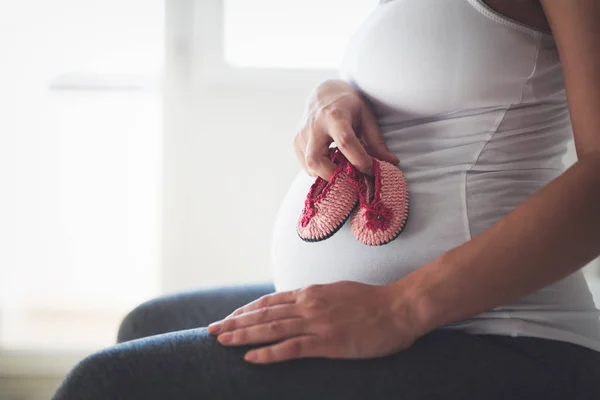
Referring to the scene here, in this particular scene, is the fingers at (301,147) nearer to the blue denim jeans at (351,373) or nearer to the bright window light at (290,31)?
the blue denim jeans at (351,373)

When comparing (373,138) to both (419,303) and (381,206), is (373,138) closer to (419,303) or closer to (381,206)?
(381,206)

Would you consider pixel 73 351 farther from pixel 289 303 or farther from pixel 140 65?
pixel 289 303

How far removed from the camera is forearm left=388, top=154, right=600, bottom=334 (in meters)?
0.55

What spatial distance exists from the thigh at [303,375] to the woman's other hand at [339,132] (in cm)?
23

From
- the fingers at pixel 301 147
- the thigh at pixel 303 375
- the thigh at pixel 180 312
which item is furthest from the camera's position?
the thigh at pixel 180 312

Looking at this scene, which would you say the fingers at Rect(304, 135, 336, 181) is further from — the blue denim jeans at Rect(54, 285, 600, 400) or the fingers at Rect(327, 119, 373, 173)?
the blue denim jeans at Rect(54, 285, 600, 400)

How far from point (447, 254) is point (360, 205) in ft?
0.40

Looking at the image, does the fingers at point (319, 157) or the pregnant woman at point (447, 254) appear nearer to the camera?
the pregnant woman at point (447, 254)

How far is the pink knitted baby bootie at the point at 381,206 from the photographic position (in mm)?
634

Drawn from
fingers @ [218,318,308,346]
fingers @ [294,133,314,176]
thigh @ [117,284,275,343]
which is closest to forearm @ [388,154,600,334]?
fingers @ [218,318,308,346]

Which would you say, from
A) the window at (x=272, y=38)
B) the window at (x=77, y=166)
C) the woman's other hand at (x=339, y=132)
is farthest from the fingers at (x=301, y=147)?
the window at (x=77, y=166)

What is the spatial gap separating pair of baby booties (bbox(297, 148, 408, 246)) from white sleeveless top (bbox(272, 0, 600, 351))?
25mm

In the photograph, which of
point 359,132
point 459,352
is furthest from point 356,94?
point 459,352

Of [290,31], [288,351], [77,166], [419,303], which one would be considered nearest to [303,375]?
[288,351]
